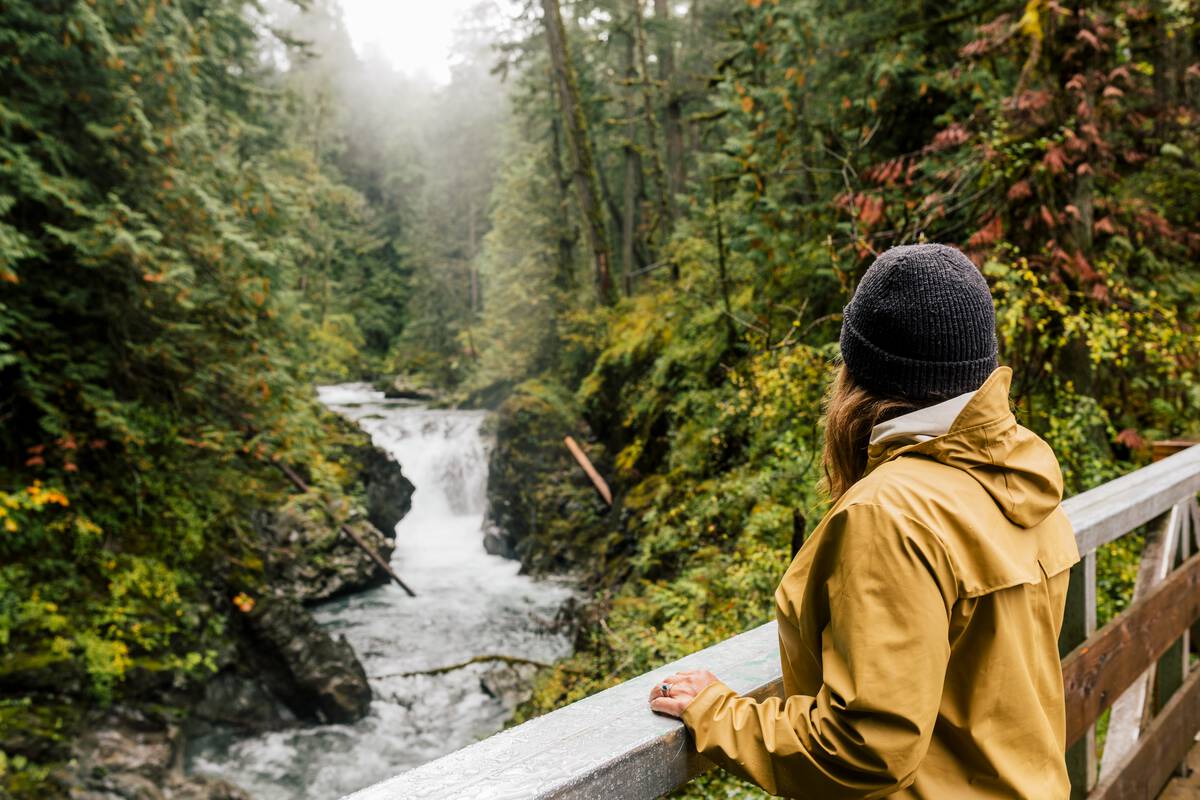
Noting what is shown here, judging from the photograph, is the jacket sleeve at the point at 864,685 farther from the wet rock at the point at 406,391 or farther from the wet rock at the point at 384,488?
the wet rock at the point at 406,391

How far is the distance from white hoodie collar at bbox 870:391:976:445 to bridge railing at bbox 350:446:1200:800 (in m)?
0.49

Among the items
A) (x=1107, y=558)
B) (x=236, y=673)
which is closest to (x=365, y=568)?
(x=236, y=673)

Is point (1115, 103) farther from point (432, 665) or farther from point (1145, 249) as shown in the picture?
point (432, 665)

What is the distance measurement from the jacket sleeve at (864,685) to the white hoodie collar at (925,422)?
228 millimetres

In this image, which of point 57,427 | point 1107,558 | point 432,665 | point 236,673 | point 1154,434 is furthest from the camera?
point 432,665

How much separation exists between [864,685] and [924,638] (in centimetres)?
11

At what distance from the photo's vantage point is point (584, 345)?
733 inches

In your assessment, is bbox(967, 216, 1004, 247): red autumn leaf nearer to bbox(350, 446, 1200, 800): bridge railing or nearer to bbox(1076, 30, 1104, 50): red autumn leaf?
bbox(1076, 30, 1104, 50): red autumn leaf

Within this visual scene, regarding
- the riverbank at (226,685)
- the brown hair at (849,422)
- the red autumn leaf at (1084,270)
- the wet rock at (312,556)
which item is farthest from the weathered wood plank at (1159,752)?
the wet rock at (312,556)

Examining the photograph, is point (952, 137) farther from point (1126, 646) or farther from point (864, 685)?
point (864, 685)

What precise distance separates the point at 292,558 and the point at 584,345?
8659mm

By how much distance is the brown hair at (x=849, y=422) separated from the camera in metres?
1.37

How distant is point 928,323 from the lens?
126 cm

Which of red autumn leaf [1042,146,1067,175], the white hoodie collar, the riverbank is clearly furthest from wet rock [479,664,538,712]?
the white hoodie collar
